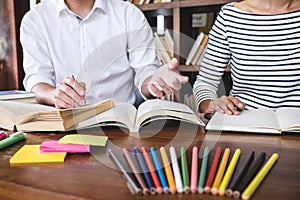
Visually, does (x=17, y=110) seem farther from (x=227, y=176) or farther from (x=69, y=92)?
(x=227, y=176)

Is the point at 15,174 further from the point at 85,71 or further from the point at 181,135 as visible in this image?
the point at 85,71

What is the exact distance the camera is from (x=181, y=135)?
0.77m

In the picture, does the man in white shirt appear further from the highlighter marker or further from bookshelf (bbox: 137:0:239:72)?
bookshelf (bbox: 137:0:239:72)

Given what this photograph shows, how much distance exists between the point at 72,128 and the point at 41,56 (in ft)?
1.69

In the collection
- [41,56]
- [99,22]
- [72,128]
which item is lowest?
[72,128]

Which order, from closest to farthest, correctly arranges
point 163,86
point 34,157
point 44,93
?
point 34,157 → point 163,86 → point 44,93

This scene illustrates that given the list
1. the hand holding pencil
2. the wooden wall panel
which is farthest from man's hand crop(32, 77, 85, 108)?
the wooden wall panel

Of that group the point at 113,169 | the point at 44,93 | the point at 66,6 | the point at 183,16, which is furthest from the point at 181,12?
the point at 113,169

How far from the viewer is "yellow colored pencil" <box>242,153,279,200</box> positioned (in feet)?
1.38

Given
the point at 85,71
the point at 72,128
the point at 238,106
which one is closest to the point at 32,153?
the point at 72,128

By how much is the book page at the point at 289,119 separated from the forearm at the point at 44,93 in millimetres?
661

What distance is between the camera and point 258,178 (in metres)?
0.46

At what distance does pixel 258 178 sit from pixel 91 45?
3.11 feet

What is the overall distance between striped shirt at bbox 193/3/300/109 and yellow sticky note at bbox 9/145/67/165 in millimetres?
655
